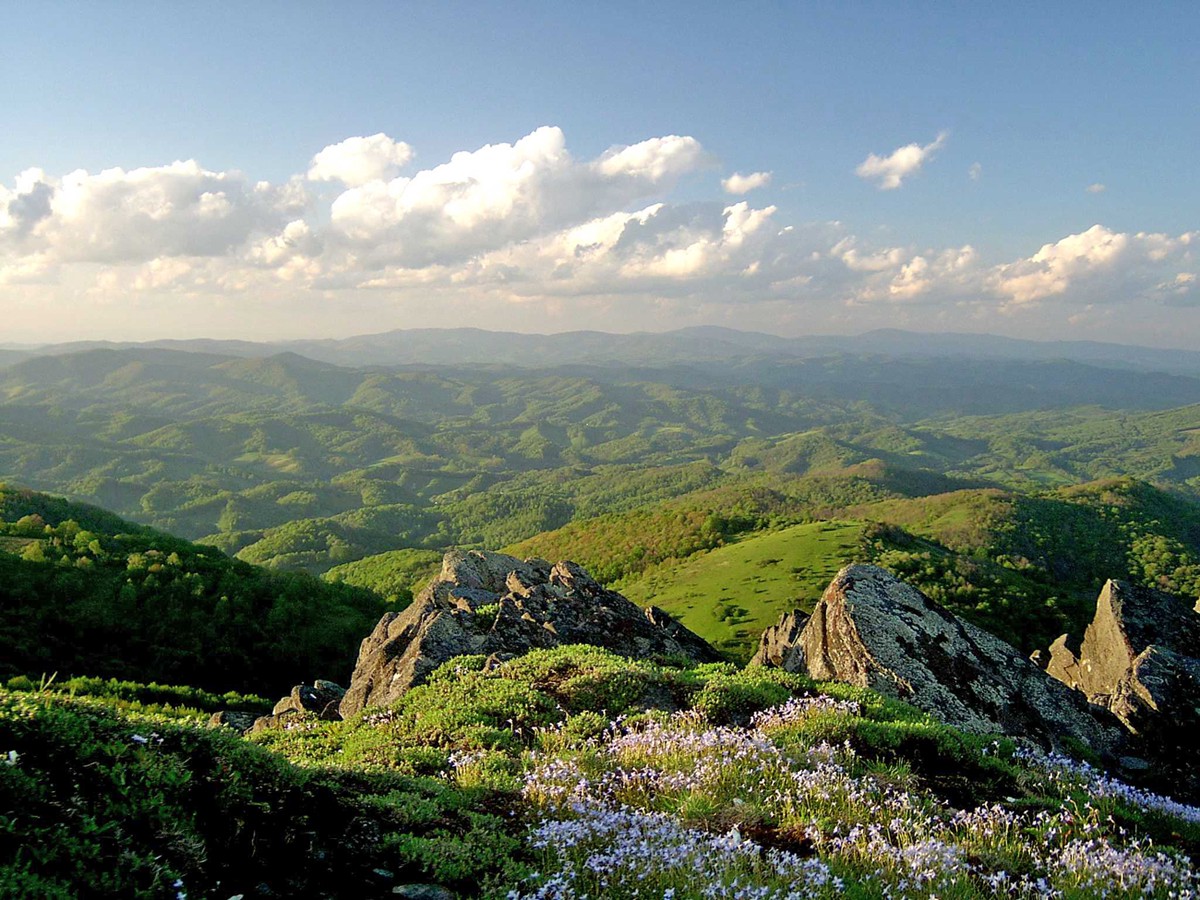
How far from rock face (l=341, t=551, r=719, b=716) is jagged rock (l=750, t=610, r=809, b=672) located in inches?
93.8

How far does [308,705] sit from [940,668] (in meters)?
19.0

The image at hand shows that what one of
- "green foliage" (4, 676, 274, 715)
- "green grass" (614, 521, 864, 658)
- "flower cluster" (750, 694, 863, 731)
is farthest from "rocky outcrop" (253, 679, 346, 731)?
"green grass" (614, 521, 864, 658)

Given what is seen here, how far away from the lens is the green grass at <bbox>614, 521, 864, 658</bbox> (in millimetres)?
90750

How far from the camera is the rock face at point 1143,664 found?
16.4m

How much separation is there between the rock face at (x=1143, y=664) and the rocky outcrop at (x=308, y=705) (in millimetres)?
21971

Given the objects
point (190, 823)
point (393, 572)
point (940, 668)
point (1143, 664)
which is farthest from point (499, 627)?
point (393, 572)

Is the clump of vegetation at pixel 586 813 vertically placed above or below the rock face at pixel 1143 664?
above

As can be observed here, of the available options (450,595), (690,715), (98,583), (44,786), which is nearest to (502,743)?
(690,715)

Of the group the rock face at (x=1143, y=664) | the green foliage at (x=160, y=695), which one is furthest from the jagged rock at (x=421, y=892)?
the green foliage at (x=160, y=695)

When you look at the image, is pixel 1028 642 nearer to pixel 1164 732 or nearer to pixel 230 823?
pixel 1164 732

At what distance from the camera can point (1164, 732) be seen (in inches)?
639

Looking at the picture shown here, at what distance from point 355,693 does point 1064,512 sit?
733 ft

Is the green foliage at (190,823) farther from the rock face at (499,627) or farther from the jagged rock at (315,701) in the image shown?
the jagged rock at (315,701)

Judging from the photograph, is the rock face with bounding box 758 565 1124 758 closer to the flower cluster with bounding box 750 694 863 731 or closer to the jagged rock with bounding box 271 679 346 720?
the flower cluster with bounding box 750 694 863 731
